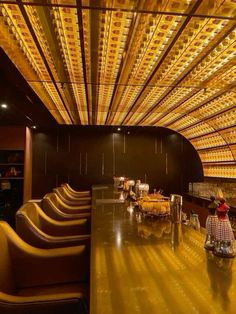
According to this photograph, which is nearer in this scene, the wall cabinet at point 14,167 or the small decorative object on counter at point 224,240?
the small decorative object on counter at point 224,240

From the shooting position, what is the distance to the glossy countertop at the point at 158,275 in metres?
0.86

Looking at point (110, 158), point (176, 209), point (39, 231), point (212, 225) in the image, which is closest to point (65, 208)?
point (39, 231)

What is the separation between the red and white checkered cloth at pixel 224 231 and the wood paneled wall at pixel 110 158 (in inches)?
300

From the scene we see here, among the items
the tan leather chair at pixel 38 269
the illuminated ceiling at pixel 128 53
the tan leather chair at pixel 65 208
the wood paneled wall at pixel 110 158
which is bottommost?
the tan leather chair at pixel 38 269

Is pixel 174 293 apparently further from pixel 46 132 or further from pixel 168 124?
pixel 46 132

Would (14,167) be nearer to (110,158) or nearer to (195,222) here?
(110,158)

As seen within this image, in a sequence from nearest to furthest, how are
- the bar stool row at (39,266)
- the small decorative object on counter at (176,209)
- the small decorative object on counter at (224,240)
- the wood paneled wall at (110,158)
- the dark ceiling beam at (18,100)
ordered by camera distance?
the small decorative object on counter at (224,240), the bar stool row at (39,266), the small decorative object on counter at (176,209), the dark ceiling beam at (18,100), the wood paneled wall at (110,158)

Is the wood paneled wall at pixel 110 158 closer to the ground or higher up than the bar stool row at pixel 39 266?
higher up

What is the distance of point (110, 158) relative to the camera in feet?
29.9

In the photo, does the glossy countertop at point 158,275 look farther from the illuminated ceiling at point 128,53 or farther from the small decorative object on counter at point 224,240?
the illuminated ceiling at point 128,53

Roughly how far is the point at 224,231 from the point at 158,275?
18.4 inches

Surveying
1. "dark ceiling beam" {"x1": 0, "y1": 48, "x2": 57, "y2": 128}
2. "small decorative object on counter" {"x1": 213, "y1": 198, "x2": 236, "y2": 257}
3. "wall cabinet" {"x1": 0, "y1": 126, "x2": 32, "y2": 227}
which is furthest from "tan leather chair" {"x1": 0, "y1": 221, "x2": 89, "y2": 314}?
"wall cabinet" {"x1": 0, "y1": 126, "x2": 32, "y2": 227}

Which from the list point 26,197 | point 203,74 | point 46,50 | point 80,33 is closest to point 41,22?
point 80,33

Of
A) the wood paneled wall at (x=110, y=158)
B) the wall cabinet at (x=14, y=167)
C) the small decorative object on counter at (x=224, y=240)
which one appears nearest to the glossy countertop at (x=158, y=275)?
the small decorative object on counter at (x=224, y=240)
